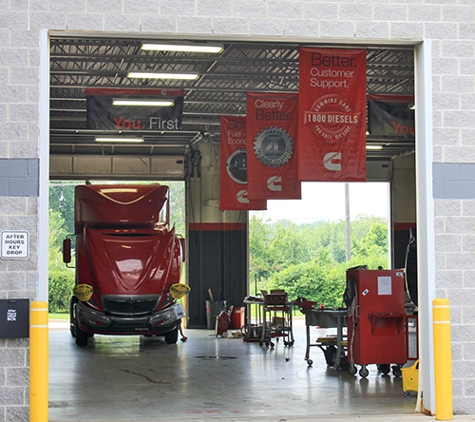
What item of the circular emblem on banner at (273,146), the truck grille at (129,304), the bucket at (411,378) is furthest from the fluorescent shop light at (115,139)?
the bucket at (411,378)

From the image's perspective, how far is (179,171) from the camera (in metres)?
25.2

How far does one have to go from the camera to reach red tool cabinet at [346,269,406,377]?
41.6ft

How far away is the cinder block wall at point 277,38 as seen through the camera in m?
8.10

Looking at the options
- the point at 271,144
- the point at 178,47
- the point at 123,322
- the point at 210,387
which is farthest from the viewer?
the point at 123,322

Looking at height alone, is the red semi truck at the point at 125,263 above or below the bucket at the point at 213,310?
above

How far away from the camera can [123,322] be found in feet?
56.2

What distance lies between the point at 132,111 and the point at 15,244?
9038 mm

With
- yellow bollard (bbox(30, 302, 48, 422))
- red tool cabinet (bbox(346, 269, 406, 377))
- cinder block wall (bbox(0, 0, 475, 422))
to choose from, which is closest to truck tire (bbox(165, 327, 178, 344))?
red tool cabinet (bbox(346, 269, 406, 377))

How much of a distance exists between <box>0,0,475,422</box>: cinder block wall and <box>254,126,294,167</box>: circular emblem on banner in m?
5.90

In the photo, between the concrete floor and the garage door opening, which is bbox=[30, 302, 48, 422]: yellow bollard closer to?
the concrete floor

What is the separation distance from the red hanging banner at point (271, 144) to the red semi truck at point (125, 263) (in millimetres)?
3731

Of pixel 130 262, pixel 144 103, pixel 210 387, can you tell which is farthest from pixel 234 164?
pixel 210 387

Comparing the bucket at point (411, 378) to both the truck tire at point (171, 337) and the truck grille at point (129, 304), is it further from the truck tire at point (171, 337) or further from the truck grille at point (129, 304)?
the truck tire at point (171, 337)

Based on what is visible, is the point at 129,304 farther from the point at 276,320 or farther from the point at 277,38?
the point at 277,38
